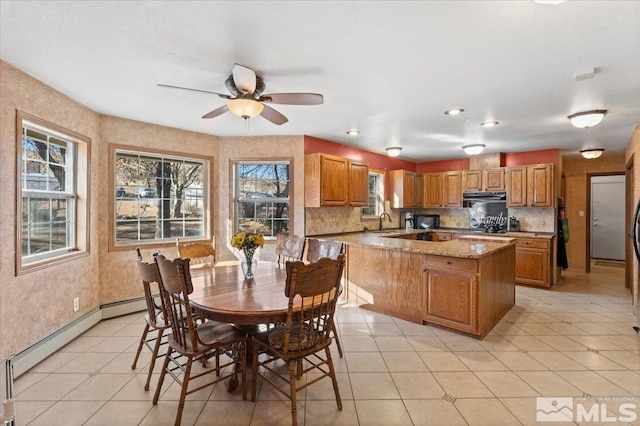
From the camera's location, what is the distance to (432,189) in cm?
655

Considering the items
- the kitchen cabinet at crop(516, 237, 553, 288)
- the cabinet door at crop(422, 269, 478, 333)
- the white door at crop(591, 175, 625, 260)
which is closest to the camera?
the cabinet door at crop(422, 269, 478, 333)

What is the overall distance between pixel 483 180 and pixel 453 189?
59 centimetres

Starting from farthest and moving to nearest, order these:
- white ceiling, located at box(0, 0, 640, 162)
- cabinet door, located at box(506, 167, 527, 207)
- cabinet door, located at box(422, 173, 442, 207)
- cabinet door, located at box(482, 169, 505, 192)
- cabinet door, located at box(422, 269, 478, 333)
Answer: cabinet door, located at box(422, 173, 442, 207), cabinet door, located at box(482, 169, 505, 192), cabinet door, located at box(506, 167, 527, 207), cabinet door, located at box(422, 269, 478, 333), white ceiling, located at box(0, 0, 640, 162)

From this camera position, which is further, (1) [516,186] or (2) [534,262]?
(1) [516,186]

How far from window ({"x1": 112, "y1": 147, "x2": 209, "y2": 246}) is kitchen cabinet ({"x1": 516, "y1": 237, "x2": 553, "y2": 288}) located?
5156 millimetres

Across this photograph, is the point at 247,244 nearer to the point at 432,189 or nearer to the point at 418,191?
the point at 418,191

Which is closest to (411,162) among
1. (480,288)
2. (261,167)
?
(261,167)

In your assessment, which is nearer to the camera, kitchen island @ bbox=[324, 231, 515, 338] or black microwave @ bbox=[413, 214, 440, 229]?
kitchen island @ bbox=[324, 231, 515, 338]

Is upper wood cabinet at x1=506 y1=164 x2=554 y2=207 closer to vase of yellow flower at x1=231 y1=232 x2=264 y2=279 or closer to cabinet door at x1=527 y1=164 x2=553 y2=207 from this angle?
cabinet door at x1=527 y1=164 x2=553 y2=207

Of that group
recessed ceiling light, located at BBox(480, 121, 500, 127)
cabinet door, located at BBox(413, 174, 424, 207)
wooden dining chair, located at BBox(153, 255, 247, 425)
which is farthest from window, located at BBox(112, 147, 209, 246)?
cabinet door, located at BBox(413, 174, 424, 207)

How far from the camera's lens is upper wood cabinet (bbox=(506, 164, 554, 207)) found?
16.9 feet

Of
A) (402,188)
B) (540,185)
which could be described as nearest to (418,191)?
(402,188)

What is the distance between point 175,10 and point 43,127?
6.81 ft

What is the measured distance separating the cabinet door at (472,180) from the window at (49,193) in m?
6.10
